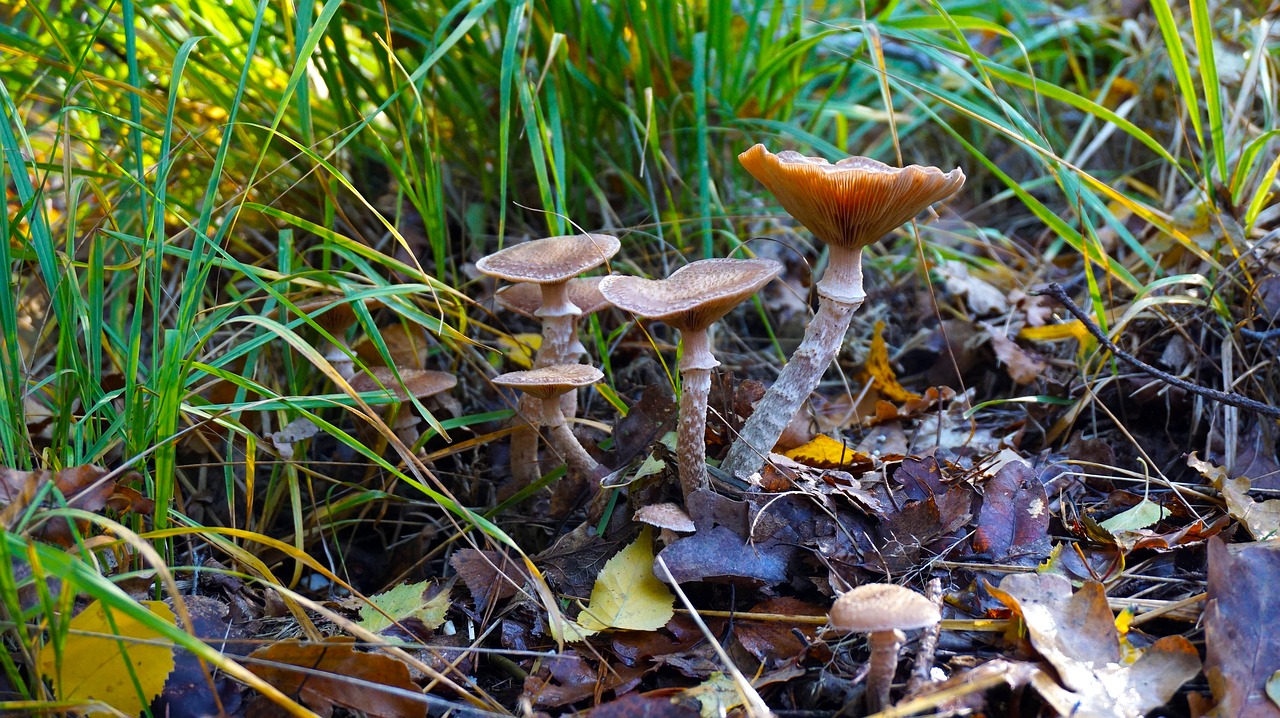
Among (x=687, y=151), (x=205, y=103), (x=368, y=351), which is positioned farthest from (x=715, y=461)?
(x=205, y=103)

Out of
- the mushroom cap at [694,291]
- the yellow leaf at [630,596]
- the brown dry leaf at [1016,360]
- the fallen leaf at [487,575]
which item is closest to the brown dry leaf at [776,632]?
the yellow leaf at [630,596]

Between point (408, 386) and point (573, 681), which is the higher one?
point (408, 386)

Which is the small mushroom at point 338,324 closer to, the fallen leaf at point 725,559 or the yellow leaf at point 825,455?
the fallen leaf at point 725,559

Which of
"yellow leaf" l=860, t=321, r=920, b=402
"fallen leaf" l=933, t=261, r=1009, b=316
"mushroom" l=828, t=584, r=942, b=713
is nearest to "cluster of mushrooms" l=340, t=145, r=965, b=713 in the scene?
"mushroom" l=828, t=584, r=942, b=713

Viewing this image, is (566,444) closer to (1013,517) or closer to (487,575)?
(487,575)

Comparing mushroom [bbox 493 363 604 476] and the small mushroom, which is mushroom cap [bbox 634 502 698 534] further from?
the small mushroom

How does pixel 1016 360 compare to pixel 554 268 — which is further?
pixel 1016 360

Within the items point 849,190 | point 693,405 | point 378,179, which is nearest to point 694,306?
point 693,405
